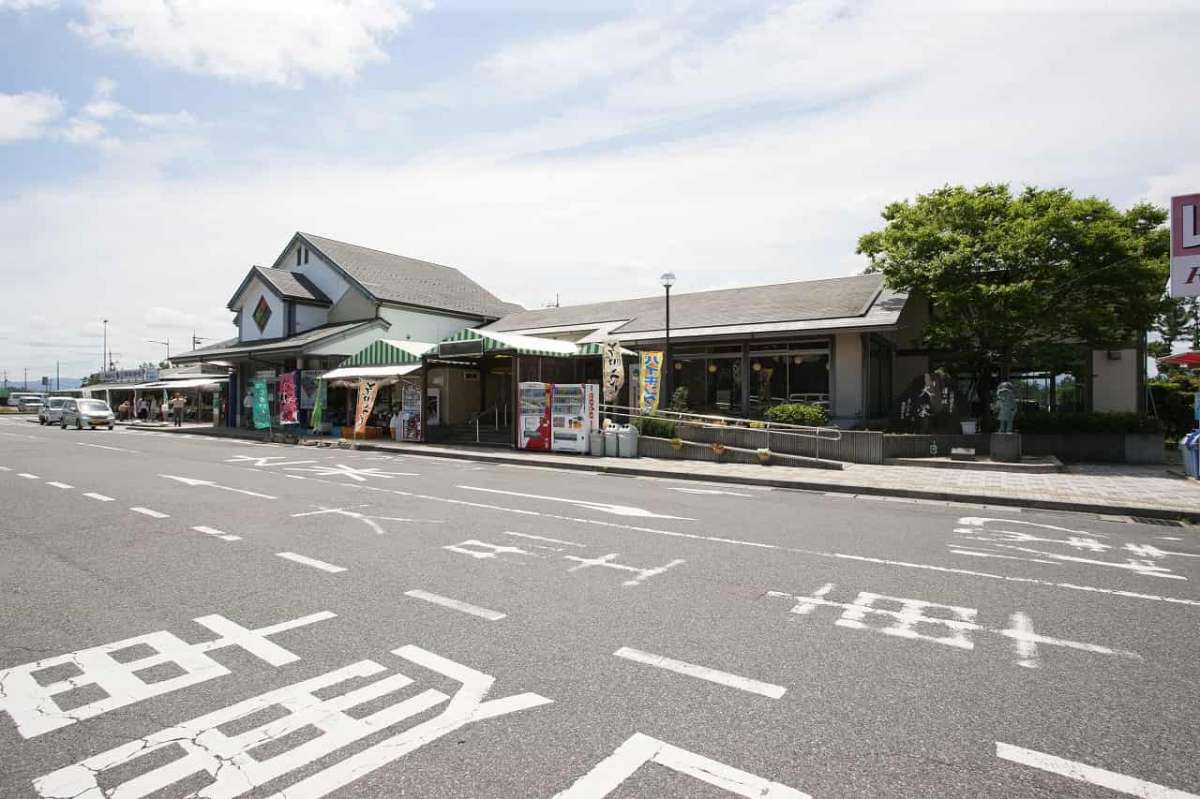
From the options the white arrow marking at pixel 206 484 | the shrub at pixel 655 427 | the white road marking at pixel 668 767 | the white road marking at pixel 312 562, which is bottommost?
the white road marking at pixel 668 767

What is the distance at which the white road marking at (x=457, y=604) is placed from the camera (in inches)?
191

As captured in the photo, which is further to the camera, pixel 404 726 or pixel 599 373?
pixel 599 373

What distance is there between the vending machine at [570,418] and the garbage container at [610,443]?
593mm

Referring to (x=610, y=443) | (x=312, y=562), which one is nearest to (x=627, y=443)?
(x=610, y=443)

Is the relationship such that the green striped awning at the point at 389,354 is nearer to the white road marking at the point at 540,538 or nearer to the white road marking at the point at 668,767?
the white road marking at the point at 540,538

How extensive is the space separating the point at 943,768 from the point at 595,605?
9.02 feet

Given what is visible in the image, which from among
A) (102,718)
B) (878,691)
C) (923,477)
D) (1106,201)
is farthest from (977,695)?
(1106,201)

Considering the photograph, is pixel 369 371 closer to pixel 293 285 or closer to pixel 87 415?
pixel 293 285

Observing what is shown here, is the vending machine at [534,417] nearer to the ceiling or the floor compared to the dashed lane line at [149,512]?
nearer to the ceiling

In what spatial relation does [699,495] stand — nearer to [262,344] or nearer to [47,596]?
[47,596]

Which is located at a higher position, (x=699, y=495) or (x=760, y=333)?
(x=760, y=333)

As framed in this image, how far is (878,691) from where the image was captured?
11.9 ft

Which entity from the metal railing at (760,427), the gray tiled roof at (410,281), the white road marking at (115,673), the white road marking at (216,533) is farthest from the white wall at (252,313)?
the white road marking at (115,673)

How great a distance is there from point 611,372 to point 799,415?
5.79m
